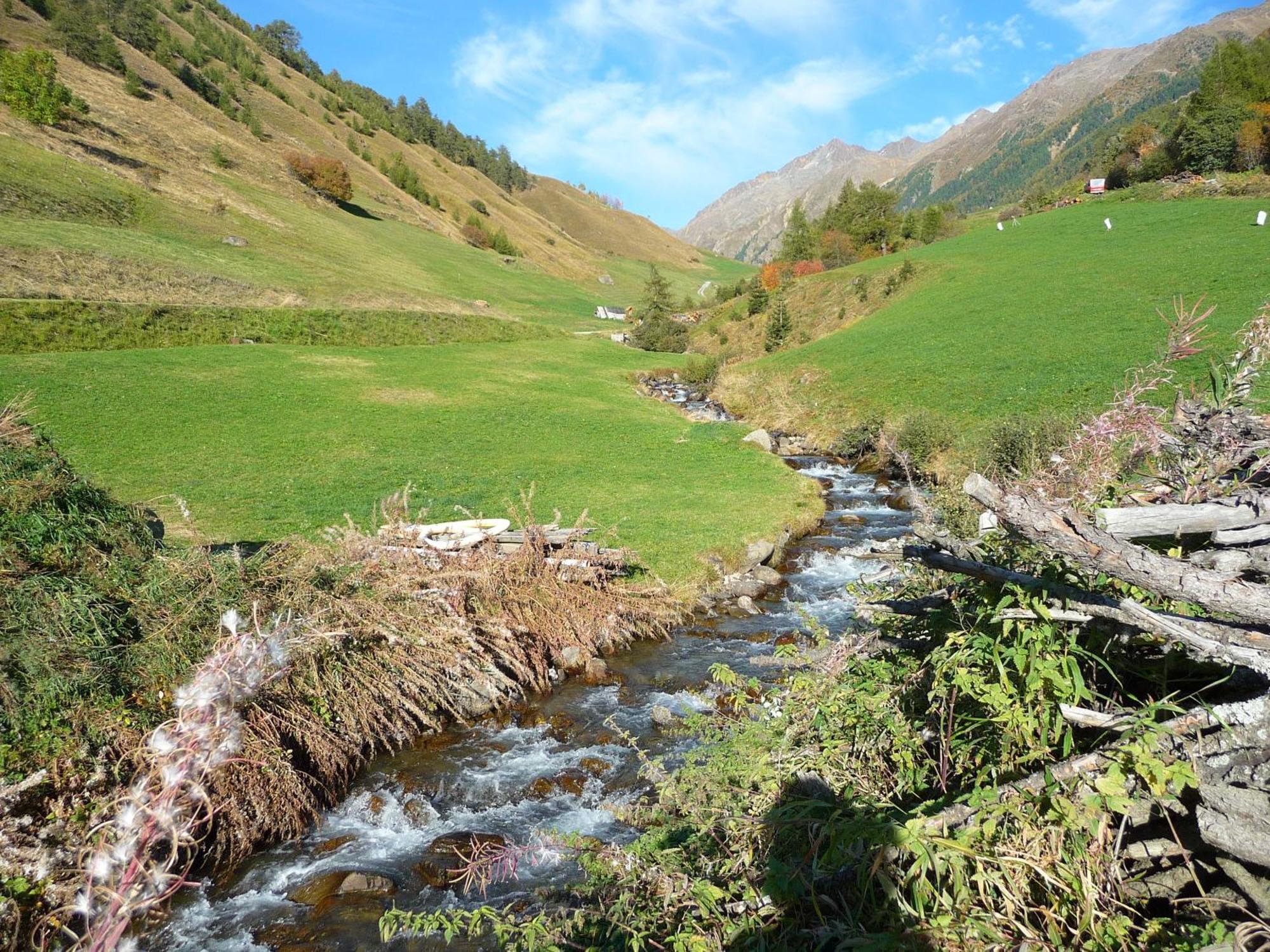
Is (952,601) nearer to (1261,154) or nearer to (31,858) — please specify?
(31,858)

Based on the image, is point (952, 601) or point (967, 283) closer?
point (952, 601)

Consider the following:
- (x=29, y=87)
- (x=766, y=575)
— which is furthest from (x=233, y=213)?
(x=766, y=575)

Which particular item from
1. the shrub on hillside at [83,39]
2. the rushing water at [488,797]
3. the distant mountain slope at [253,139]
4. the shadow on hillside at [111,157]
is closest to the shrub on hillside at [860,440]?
the rushing water at [488,797]

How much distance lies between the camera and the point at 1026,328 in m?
28.8

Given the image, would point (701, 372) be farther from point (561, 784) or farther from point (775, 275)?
point (561, 784)

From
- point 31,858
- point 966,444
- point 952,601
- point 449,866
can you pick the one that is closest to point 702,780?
point 952,601

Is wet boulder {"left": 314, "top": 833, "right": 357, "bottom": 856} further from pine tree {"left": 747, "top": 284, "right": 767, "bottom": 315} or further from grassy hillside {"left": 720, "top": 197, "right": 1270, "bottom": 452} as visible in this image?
pine tree {"left": 747, "top": 284, "right": 767, "bottom": 315}

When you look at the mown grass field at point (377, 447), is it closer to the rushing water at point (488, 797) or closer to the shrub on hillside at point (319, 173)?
the rushing water at point (488, 797)

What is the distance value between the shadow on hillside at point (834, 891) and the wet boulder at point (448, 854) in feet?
12.0

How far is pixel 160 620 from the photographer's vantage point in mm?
7020

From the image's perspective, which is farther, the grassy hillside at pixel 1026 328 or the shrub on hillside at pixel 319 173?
the shrub on hillside at pixel 319 173

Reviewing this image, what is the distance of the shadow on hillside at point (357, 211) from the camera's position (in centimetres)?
7788

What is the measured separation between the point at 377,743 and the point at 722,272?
153m

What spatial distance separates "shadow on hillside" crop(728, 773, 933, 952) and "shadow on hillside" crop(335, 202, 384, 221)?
88.9m
